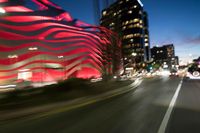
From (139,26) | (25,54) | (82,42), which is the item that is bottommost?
(25,54)

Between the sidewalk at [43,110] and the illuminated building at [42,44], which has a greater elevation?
the illuminated building at [42,44]

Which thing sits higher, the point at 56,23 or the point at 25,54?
the point at 56,23

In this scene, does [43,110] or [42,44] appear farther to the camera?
[42,44]

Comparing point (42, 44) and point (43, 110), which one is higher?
point (42, 44)

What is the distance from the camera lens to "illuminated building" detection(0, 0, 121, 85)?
212 ft

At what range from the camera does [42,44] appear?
76.8 metres

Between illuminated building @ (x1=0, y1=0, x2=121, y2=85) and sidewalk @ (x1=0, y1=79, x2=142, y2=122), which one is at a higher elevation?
illuminated building @ (x1=0, y1=0, x2=121, y2=85)

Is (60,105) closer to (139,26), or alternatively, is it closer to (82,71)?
(82,71)

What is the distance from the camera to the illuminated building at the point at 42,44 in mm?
64688

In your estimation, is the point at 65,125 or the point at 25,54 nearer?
the point at 65,125

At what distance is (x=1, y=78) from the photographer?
2408 inches

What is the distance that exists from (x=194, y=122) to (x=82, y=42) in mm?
90798

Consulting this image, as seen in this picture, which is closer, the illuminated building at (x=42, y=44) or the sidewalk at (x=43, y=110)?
the sidewalk at (x=43, y=110)

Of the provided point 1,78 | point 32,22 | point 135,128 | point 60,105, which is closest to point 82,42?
point 32,22
